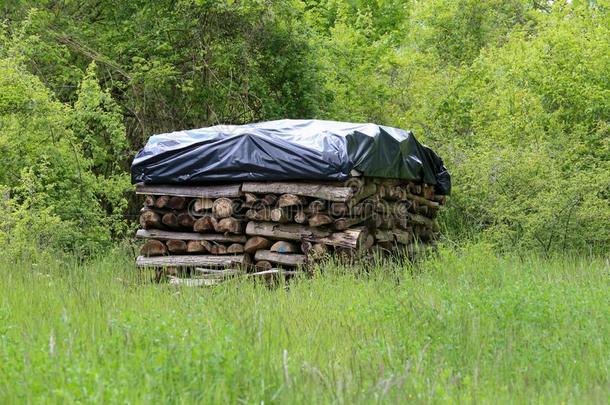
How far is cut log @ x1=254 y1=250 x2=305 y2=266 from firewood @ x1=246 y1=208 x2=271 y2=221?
43 cm

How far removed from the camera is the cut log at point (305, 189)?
1030 cm

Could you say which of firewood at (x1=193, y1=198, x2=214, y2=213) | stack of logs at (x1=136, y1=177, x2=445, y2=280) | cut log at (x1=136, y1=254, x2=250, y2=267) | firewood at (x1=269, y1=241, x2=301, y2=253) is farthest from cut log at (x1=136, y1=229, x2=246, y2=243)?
firewood at (x1=269, y1=241, x2=301, y2=253)

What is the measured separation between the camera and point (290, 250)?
10.7 metres

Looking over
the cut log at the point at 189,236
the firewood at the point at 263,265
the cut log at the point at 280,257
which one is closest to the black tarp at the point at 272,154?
the cut log at the point at 189,236

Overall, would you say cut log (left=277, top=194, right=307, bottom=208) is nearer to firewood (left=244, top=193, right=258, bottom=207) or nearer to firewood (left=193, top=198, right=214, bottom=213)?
firewood (left=244, top=193, right=258, bottom=207)

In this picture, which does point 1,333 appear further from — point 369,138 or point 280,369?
point 369,138

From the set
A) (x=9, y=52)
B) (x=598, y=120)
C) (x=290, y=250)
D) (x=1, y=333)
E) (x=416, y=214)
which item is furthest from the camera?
(x=598, y=120)

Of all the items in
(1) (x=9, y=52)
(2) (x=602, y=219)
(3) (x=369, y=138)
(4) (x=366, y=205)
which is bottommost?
(2) (x=602, y=219)

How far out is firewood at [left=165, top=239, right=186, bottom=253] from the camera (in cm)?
1119

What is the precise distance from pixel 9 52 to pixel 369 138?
672cm

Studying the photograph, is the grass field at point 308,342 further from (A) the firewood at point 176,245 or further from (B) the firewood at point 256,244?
(A) the firewood at point 176,245

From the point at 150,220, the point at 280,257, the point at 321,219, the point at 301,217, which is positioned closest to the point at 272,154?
the point at 301,217

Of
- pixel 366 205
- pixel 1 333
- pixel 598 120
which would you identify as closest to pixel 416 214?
pixel 366 205

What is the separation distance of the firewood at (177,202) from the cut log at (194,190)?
8cm
